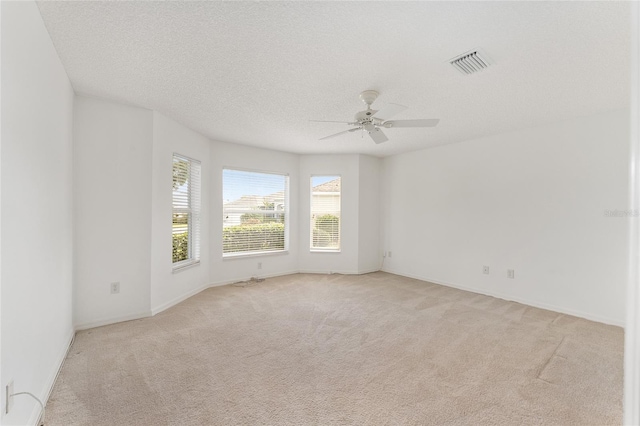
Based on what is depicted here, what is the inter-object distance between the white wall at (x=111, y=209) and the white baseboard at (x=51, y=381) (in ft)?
1.32

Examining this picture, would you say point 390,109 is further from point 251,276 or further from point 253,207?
point 251,276

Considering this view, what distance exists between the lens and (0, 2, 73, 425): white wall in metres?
1.43

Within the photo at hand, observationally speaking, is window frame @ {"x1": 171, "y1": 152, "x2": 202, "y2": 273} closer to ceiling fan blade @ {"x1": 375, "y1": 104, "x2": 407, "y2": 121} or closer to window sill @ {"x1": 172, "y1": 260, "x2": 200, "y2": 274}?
window sill @ {"x1": 172, "y1": 260, "x2": 200, "y2": 274}

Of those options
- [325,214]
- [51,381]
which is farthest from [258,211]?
[51,381]

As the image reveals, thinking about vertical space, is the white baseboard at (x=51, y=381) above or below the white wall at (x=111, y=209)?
below

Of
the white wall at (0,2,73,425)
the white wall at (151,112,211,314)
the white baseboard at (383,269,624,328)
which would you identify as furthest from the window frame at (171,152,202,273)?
the white baseboard at (383,269,624,328)

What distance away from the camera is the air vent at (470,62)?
2.09m

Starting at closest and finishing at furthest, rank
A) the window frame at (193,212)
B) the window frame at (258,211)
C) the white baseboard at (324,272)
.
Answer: the window frame at (193,212) < the window frame at (258,211) < the white baseboard at (324,272)

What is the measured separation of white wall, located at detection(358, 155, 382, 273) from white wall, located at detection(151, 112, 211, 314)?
9.75 feet

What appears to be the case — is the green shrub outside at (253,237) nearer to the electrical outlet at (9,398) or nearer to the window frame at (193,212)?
the window frame at (193,212)

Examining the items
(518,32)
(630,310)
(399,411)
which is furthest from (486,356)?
(518,32)

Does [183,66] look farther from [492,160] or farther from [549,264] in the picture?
[549,264]

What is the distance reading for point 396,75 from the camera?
7.86 ft

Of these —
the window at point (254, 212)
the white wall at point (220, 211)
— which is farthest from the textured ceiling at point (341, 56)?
the window at point (254, 212)
